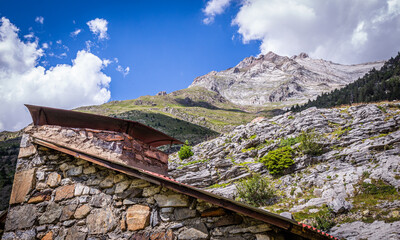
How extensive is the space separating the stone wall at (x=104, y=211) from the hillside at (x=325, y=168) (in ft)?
29.0

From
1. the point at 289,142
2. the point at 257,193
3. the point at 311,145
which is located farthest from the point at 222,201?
the point at 289,142

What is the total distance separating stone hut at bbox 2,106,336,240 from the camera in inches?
135

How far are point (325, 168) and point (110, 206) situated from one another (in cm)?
1858

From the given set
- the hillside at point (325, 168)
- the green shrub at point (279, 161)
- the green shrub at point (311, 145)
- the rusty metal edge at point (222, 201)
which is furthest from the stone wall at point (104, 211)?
the green shrub at point (311, 145)

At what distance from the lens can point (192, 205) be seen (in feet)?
12.1

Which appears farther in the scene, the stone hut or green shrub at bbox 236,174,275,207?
green shrub at bbox 236,174,275,207

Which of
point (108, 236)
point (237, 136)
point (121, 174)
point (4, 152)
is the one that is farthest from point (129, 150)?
point (4, 152)

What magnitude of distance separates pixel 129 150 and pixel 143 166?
82 centimetres

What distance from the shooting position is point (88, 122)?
579 cm

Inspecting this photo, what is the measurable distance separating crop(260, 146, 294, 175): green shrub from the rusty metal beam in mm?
15118

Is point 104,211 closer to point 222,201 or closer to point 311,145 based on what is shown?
point 222,201

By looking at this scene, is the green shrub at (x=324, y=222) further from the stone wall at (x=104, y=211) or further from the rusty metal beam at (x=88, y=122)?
the rusty metal beam at (x=88, y=122)

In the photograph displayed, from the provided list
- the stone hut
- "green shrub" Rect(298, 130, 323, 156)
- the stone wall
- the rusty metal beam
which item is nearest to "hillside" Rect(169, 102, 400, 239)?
"green shrub" Rect(298, 130, 323, 156)

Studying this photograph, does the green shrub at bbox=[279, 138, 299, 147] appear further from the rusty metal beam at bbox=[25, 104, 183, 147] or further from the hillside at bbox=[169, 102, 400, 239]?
the rusty metal beam at bbox=[25, 104, 183, 147]
